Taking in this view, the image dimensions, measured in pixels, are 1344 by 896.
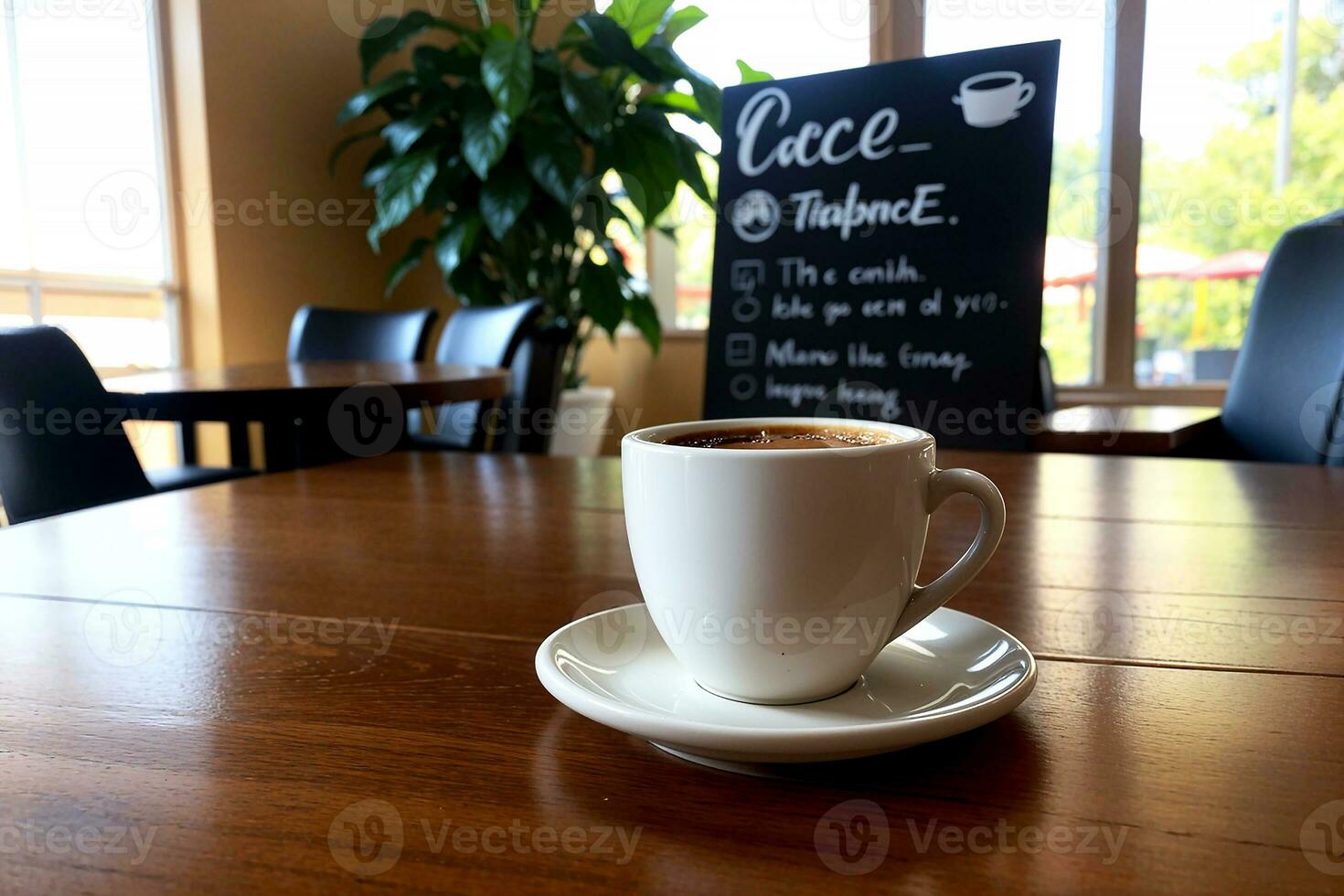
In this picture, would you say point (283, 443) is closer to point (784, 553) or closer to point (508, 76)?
point (508, 76)

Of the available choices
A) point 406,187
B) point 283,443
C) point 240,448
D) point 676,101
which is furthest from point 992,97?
point 240,448

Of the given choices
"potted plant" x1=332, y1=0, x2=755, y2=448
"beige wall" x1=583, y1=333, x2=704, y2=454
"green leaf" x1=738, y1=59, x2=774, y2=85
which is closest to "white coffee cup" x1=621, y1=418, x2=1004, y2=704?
"potted plant" x1=332, y1=0, x2=755, y2=448

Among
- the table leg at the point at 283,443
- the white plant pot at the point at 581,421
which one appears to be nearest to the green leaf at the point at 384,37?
the white plant pot at the point at 581,421

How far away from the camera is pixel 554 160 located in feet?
7.77

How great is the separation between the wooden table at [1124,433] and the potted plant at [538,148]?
118 cm

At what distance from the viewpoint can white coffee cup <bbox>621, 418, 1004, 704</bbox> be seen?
10.3 inches

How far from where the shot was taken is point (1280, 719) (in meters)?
0.26

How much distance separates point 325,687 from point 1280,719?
30 centimetres

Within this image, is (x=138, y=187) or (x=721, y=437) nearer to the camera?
(x=721, y=437)

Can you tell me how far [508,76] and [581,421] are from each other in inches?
43.9

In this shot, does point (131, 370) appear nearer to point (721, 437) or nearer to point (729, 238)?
point (729, 238)

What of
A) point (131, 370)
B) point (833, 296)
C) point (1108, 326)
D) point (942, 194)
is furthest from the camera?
point (1108, 326)

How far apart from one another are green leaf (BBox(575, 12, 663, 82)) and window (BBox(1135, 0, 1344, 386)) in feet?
5.51

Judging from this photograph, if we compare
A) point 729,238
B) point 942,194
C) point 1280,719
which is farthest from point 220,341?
point 1280,719
